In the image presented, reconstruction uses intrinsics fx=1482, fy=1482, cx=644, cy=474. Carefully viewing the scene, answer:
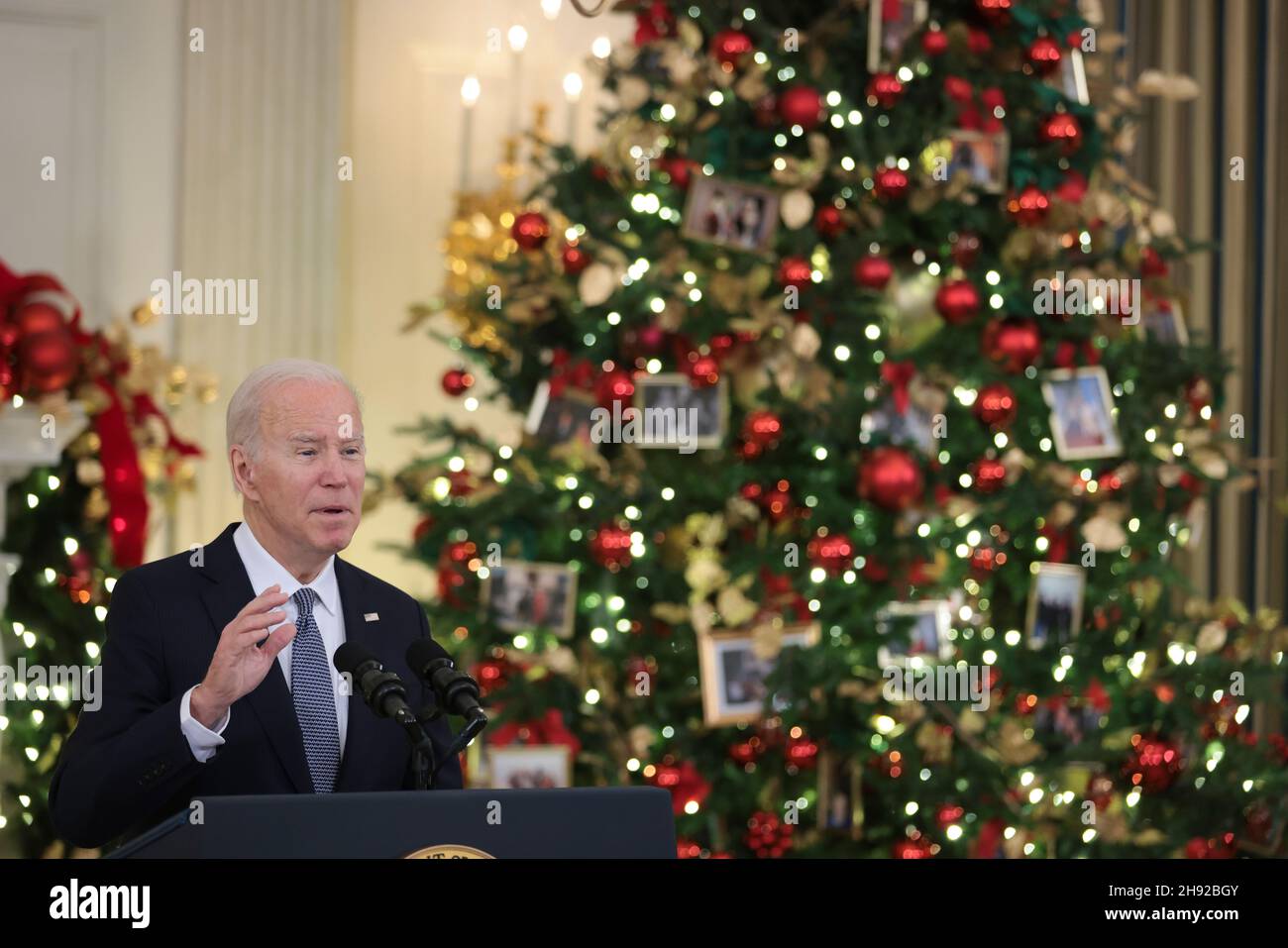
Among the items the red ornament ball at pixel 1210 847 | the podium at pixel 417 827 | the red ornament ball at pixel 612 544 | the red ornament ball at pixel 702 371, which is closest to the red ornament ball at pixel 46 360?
the red ornament ball at pixel 612 544

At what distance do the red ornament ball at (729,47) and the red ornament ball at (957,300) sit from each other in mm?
786

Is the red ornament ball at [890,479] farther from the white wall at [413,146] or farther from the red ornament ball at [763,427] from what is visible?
the white wall at [413,146]

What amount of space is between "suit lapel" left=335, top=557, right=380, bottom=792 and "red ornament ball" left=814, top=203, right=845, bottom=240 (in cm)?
224

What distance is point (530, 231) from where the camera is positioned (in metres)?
3.94

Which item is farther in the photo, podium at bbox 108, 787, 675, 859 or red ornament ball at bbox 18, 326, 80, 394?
red ornament ball at bbox 18, 326, 80, 394

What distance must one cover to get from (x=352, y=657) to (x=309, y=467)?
0.27m

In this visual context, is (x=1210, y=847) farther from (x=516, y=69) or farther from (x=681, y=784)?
(x=516, y=69)

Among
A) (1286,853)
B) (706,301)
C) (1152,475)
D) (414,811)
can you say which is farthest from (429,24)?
(414,811)

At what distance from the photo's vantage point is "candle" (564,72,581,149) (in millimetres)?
5422

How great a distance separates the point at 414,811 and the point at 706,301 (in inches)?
99.4

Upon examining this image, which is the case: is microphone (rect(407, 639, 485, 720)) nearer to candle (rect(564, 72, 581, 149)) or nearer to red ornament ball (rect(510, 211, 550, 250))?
red ornament ball (rect(510, 211, 550, 250))

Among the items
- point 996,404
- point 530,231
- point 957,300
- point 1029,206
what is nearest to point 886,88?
point 1029,206

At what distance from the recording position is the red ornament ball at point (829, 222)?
3.78 metres

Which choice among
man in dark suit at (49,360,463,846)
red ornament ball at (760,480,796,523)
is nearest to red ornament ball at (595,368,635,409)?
red ornament ball at (760,480,796,523)
